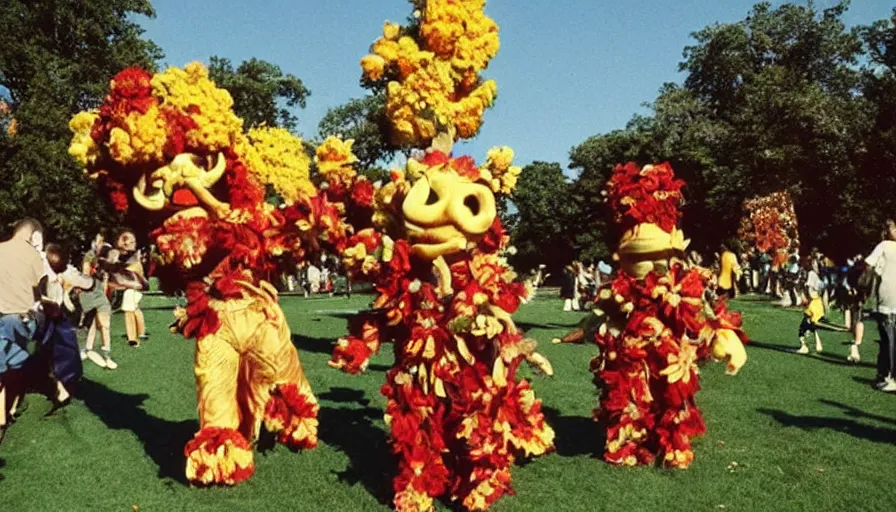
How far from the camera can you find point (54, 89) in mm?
27219

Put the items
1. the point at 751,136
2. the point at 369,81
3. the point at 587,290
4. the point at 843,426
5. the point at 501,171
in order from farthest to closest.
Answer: the point at 751,136 → the point at 587,290 → the point at 843,426 → the point at 369,81 → the point at 501,171

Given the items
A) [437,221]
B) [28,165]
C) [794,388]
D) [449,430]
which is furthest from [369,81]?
[28,165]

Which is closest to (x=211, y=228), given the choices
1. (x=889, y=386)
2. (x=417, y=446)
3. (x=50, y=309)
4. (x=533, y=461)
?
(x=417, y=446)

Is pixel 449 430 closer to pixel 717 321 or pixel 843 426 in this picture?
pixel 717 321

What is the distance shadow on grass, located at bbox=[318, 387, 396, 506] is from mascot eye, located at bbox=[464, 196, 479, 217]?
7.69ft

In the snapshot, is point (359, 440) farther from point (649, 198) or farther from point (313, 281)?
point (313, 281)

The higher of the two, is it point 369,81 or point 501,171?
Answer: point 369,81

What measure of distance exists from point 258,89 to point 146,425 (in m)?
30.3

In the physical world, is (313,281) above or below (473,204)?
below

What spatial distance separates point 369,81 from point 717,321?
3780 millimetres

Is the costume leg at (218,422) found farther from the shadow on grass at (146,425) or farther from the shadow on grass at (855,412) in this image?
the shadow on grass at (855,412)

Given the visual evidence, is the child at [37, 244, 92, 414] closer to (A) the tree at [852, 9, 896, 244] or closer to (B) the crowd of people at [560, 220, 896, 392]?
(B) the crowd of people at [560, 220, 896, 392]

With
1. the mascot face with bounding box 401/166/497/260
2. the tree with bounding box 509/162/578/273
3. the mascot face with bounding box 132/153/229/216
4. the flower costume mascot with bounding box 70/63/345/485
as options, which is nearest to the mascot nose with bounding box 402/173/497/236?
the mascot face with bounding box 401/166/497/260

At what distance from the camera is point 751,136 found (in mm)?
31906
